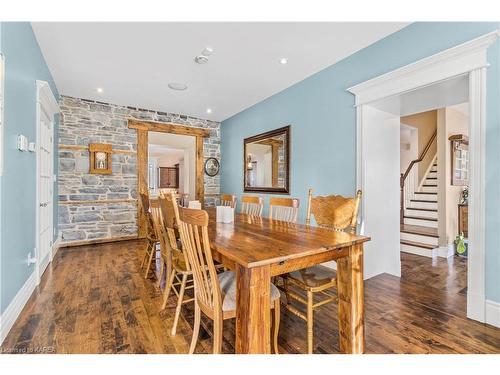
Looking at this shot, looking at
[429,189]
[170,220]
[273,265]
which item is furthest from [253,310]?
[429,189]

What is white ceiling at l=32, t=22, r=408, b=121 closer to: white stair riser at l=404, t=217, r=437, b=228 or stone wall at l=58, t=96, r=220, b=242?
stone wall at l=58, t=96, r=220, b=242

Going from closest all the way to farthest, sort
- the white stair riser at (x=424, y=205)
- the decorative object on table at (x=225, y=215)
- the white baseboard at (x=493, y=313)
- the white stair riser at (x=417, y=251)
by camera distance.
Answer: the white baseboard at (x=493, y=313)
the decorative object on table at (x=225, y=215)
the white stair riser at (x=417, y=251)
the white stair riser at (x=424, y=205)

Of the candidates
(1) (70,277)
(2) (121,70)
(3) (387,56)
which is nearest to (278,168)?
(3) (387,56)

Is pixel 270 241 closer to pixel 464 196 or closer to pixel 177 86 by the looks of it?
pixel 177 86

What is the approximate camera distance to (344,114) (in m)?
3.15

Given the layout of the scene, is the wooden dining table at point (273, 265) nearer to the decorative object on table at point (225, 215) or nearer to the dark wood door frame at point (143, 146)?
the decorative object on table at point (225, 215)

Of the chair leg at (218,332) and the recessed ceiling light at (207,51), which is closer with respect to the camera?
the chair leg at (218,332)

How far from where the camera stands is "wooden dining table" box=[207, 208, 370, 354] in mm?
1205

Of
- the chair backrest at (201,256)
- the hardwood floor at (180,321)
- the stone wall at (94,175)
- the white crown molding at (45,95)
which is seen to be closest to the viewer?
the chair backrest at (201,256)

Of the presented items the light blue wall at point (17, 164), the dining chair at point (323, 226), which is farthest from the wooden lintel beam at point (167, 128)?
the dining chair at point (323, 226)

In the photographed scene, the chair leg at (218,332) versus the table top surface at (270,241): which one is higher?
the table top surface at (270,241)

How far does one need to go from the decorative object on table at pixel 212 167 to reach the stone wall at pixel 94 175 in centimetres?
135

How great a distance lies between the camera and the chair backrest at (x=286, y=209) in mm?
2512
